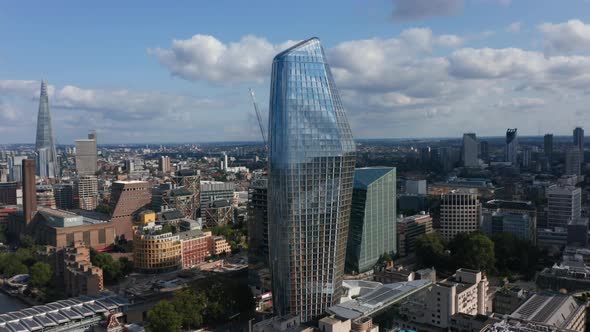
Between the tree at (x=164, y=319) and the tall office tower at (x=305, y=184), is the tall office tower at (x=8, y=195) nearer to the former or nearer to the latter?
the tree at (x=164, y=319)

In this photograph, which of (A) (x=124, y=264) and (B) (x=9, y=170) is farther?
(B) (x=9, y=170)

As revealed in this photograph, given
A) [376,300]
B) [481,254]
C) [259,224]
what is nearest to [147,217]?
[259,224]

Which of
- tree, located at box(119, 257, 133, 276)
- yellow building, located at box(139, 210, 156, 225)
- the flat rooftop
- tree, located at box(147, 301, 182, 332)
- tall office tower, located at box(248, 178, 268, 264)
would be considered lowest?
tree, located at box(119, 257, 133, 276)

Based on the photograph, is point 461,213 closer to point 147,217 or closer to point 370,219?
point 370,219

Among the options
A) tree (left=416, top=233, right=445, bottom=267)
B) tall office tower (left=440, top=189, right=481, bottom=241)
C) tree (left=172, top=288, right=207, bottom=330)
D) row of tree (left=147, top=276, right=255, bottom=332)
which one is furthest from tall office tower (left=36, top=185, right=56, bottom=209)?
tall office tower (left=440, top=189, right=481, bottom=241)

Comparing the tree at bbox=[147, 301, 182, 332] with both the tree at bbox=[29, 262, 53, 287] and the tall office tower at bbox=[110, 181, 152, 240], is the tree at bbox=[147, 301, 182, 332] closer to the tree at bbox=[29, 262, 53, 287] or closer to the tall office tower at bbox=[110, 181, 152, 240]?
the tree at bbox=[29, 262, 53, 287]

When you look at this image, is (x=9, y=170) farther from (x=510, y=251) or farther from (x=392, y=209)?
(x=510, y=251)

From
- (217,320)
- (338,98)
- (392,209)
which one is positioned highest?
(338,98)

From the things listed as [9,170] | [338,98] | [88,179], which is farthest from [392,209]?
[9,170]
